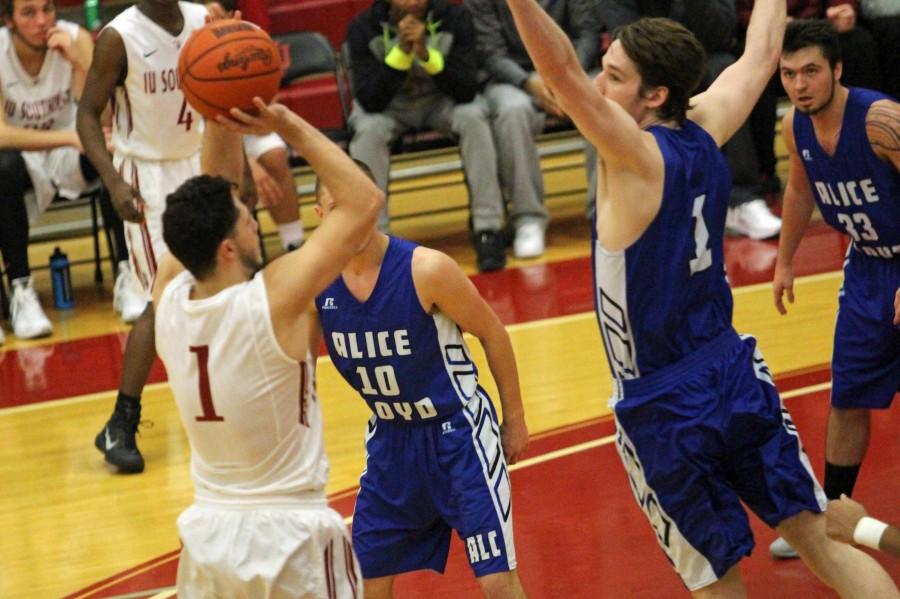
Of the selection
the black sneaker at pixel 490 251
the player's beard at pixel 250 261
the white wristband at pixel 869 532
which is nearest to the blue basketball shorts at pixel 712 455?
the white wristband at pixel 869 532

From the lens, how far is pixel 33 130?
360 inches

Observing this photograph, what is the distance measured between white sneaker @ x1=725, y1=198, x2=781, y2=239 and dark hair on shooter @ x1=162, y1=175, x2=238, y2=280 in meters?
6.68

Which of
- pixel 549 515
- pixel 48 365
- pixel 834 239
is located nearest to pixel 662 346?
pixel 549 515

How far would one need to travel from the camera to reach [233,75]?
3.86 m

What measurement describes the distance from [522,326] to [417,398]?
3.96m

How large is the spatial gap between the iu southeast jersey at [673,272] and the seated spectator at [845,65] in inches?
253

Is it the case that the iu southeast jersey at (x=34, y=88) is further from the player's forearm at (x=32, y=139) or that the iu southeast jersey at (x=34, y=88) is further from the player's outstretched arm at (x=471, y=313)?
the player's outstretched arm at (x=471, y=313)

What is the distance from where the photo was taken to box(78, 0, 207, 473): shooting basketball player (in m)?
6.59

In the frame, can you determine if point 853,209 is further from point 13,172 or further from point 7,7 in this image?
point 7,7

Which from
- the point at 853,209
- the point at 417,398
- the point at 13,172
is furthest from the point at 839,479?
the point at 13,172

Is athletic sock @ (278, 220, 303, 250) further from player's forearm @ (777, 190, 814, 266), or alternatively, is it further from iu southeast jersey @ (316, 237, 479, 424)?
iu southeast jersey @ (316, 237, 479, 424)

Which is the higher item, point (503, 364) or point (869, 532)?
point (869, 532)

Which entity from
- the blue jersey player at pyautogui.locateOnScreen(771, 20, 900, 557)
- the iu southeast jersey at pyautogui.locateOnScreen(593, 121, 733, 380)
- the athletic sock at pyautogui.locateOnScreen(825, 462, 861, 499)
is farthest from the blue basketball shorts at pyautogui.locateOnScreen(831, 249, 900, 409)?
the iu southeast jersey at pyautogui.locateOnScreen(593, 121, 733, 380)

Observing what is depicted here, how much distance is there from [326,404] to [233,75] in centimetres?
372
